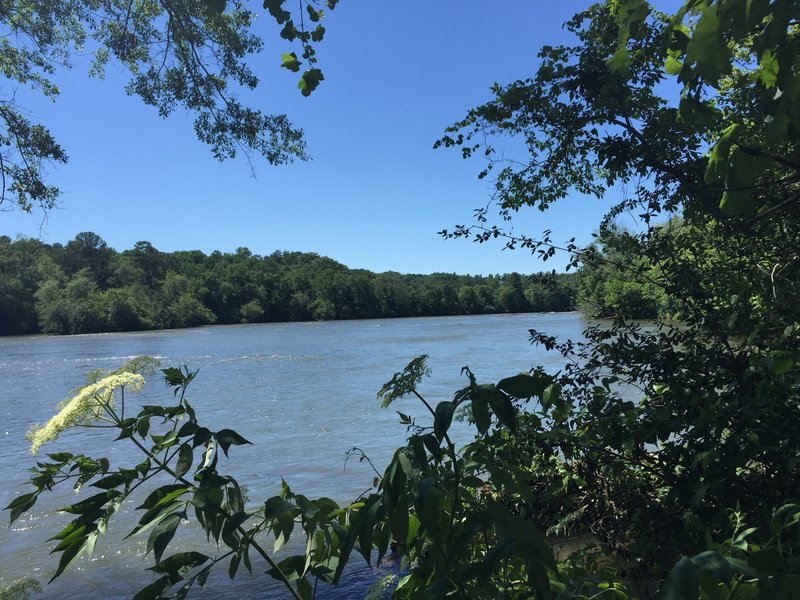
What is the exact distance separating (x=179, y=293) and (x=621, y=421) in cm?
9330

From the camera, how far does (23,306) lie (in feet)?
228

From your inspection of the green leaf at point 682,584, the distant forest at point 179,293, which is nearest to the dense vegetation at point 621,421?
the green leaf at point 682,584

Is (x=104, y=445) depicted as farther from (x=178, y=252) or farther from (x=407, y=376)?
(x=178, y=252)

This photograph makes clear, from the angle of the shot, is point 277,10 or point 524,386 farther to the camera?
point 277,10

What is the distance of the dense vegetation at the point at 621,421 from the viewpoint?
3.36ft

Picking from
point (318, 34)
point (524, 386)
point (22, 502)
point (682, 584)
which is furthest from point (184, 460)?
point (318, 34)

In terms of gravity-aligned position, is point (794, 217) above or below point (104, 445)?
above

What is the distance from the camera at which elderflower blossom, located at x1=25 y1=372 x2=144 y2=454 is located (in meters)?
1.35

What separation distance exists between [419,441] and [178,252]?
134 metres

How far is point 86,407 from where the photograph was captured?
1.37 metres

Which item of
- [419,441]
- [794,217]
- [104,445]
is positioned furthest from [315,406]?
[419,441]

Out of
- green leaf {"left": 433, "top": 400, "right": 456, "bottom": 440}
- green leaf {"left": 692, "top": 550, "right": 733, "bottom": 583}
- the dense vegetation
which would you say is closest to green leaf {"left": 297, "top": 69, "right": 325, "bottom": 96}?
the dense vegetation

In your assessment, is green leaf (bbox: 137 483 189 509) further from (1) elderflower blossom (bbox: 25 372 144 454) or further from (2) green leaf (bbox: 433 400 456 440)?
(2) green leaf (bbox: 433 400 456 440)

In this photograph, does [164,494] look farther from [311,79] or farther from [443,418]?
[311,79]
